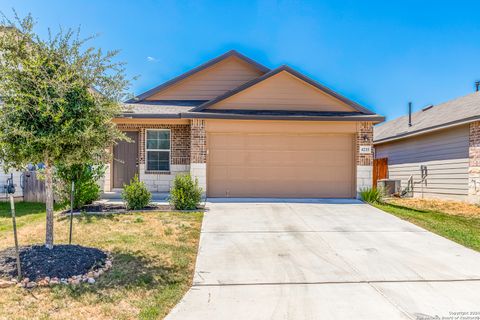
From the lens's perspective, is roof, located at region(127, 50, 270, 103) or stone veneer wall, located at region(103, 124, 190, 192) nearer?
stone veneer wall, located at region(103, 124, 190, 192)

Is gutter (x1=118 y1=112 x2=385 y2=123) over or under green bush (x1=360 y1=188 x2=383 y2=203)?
over

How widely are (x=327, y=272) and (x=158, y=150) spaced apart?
329 inches

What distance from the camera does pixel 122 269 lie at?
15.1 feet

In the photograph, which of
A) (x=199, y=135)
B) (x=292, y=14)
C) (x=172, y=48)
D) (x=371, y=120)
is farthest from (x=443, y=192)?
(x=172, y=48)

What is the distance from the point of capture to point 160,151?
11.6m

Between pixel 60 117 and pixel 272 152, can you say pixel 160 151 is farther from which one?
pixel 60 117

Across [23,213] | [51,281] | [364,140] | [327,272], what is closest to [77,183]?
[23,213]

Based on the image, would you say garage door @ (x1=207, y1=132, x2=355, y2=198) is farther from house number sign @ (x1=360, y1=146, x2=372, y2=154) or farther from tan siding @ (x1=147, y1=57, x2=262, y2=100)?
tan siding @ (x1=147, y1=57, x2=262, y2=100)

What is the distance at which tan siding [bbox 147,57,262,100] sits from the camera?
→ 1351 cm

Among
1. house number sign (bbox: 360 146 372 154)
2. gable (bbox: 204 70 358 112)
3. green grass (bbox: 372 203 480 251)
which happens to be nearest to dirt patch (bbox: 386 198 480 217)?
green grass (bbox: 372 203 480 251)

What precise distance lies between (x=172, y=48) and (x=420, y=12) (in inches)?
442

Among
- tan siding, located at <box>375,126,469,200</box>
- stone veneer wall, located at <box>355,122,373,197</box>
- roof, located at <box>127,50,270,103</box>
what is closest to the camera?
stone veneer wall, located at <box>355,122,373,197</box>

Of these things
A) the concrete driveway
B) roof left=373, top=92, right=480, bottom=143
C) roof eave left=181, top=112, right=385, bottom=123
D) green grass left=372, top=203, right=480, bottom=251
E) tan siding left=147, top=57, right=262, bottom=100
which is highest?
tan siding left=147, top=57, right=262, bottom=100

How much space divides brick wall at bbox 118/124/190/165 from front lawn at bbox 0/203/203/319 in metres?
3.48
